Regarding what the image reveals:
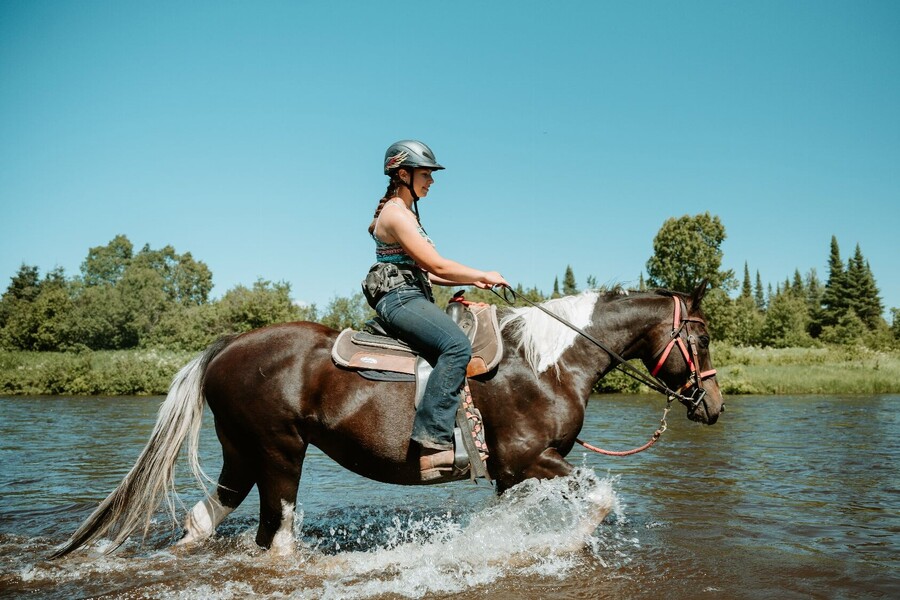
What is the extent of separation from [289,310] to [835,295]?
68.5 metres

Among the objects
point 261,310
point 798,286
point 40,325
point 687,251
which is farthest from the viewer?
point 798,286

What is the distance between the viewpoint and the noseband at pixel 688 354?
18.2 ft

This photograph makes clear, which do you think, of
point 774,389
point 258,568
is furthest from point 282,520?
point 774,389

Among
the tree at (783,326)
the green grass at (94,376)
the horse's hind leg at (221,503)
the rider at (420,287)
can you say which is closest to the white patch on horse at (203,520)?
the horse's hind leg at (221,503)

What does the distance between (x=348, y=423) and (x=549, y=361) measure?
1.79m

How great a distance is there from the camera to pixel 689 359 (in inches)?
219

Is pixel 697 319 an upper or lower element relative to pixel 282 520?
upper

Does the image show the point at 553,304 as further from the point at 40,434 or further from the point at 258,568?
the point at 40,434

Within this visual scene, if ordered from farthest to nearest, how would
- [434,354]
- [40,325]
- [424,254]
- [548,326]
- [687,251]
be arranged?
1. [687,251]
2. [40,325]
3. [548,326]
4. [434,354]
5. [424,254]

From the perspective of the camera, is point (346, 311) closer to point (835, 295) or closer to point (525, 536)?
point (525, 536)

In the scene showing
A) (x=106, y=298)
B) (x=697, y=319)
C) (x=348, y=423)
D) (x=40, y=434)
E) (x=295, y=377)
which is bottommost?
(x=40, y=434)

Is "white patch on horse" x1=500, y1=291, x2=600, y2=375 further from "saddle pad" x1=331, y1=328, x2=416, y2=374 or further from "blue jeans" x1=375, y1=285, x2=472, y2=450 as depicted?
"saddle pad" x1=331, y1=328, x2=416, y2=374

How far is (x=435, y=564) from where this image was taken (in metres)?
5.46

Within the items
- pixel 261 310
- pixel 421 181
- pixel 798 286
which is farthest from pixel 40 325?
pixel 798 286
